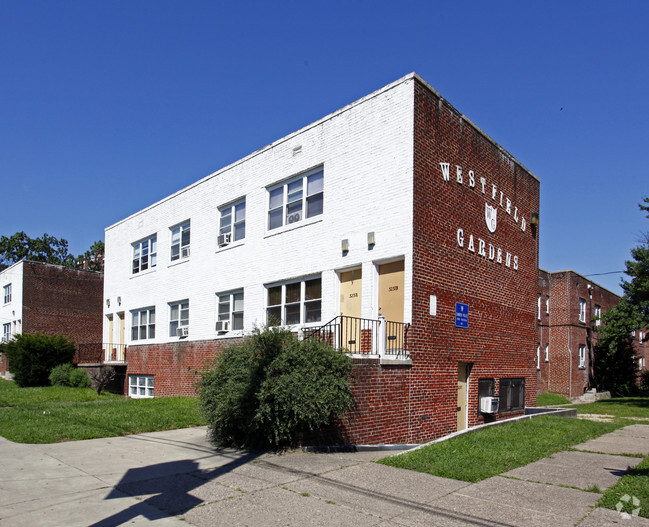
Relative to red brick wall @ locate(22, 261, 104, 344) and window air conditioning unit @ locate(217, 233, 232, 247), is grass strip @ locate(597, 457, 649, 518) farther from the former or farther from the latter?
red brick wall @ locate(22, 261, 104, 344)

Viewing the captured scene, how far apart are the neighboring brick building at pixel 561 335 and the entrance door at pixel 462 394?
19.7m

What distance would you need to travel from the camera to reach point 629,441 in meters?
12.3

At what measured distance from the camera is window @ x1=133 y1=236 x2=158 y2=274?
22.7m

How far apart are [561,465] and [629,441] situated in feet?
13.7

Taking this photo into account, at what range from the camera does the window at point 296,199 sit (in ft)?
50.1

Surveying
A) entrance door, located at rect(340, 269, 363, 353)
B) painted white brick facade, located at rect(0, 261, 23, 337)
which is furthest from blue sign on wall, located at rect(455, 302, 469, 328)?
painted white brick facade, located at rect(0, 261, 23, 337)

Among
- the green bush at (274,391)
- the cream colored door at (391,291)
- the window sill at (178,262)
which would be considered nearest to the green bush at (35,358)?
the window sill at (178,262)

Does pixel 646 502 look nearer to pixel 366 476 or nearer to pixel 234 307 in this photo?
pixel 366 476

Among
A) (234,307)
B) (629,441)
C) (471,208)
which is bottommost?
(629,441)

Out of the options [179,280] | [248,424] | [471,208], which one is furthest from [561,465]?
[179,280]

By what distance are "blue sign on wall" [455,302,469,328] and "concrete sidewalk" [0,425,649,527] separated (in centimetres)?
425

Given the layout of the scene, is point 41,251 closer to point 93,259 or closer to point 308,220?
point 93,259

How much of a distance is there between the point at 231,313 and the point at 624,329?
24.3 metres

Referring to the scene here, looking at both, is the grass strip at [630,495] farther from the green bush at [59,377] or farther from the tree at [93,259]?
the tree at [93,259]
